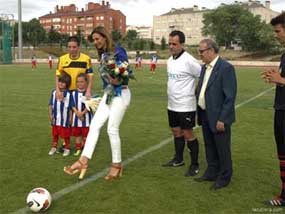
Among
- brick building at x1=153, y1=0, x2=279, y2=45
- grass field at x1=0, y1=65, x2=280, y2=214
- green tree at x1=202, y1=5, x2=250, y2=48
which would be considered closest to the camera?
grass field at x1=0, y1=65, x2=280, y2=214

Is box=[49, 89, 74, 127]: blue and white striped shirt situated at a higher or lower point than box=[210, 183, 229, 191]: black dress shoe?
higher

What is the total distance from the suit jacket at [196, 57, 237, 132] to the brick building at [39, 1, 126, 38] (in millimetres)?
151416

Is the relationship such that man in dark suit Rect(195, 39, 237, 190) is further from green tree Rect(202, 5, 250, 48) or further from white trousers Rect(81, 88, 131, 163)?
green tree Rect(202, 5, 250, 48)

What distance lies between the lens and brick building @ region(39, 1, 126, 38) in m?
158

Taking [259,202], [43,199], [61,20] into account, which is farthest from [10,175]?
[61,20]

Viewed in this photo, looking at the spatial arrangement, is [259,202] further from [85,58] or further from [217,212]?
[85,58]

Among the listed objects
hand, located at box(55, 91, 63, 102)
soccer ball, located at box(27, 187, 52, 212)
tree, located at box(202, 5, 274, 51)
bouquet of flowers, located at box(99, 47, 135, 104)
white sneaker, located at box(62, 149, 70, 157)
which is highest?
tree, located at box(202, 5, 274, 51)

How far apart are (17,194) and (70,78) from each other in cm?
259

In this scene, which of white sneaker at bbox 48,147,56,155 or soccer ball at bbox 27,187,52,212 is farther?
white sneaker at bbox 48,147,56,155

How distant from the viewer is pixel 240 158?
287 inches

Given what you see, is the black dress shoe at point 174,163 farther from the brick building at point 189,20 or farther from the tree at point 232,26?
the brick building at point 189,20

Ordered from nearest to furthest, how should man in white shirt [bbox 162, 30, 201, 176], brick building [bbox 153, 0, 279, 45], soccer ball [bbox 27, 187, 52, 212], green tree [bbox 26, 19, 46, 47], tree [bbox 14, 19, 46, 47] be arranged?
→ 1. soccer ball [bbox 27, 187, 52, 212]
2. man in white shirt [bbox 162, 30, 201, 176]
3. green tree [bbox 26, 19, 46, 47]
4. tree [bbox 14, 19, 46, 47]
5. brick building [bbox 153, 0, 279, 45]

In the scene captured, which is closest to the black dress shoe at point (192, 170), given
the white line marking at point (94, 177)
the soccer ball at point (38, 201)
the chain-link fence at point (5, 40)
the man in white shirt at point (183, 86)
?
the man in white shirt at point (183, 86)

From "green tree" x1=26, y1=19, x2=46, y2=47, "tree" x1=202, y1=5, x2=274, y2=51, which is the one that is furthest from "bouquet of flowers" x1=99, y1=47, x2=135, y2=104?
"tree" x1=202, y1=5, x2=274, y2=51
